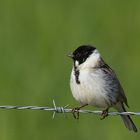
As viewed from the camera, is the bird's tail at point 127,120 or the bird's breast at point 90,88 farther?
the bird's tail at point 127,120

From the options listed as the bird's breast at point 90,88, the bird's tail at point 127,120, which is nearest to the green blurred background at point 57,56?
the bird's tail at point 127,120

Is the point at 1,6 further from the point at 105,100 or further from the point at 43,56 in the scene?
the point at 105,100

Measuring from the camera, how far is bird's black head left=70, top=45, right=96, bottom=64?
410 inches

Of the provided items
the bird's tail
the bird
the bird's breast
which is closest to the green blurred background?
the bird's tail

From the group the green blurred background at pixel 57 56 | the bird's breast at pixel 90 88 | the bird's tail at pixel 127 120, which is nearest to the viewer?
the bird's breast at pixel 90 88

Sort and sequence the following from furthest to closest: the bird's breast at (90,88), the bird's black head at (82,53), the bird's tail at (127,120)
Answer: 1. the bird's tail at (127,120)
2. the bird's black head at (82,53)
3. the bird's breast at (90,88)

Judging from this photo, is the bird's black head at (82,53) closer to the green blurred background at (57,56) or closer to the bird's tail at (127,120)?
the bird's tail at (127,120)

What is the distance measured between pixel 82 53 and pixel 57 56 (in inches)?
87.4

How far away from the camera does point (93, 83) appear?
10.1 m

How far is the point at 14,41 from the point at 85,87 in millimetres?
2910

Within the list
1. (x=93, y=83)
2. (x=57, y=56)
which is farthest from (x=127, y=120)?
(x=57, y=56)

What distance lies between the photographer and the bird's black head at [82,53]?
34.1 feet

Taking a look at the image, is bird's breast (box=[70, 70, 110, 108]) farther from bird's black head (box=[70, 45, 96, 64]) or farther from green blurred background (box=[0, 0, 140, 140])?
green blurred background (box=[0, 0, 140, 140])

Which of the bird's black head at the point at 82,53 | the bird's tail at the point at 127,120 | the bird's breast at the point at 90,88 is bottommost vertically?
the bird's tail at the point at 127,120
